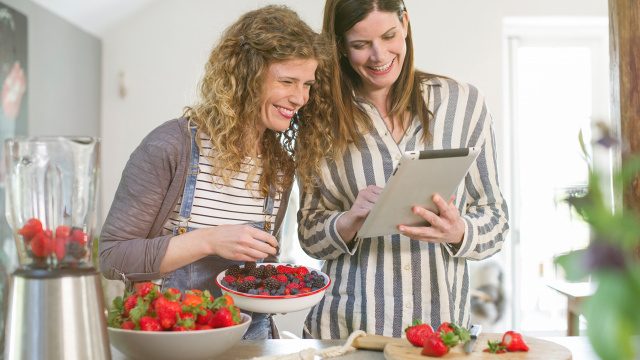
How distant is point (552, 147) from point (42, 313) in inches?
182

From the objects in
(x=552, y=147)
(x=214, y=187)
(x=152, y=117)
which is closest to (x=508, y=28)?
(x=552, y=147)

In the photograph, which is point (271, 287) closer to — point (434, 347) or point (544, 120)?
point (434, 347)

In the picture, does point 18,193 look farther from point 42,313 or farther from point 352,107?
point 352,107

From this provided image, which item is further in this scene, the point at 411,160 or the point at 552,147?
the point at 552,147

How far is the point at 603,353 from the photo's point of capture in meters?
0.48

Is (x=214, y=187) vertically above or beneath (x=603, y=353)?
above

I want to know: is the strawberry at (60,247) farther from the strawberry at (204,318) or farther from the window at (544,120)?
the window at (544,120)

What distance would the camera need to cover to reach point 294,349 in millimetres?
1475

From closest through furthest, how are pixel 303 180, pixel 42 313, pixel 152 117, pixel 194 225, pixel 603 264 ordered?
pixel 603 264 → pixel 42 313 → pixel 194 225 → pixel 303 180 → pixel 152 117

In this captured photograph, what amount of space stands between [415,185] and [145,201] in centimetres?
59

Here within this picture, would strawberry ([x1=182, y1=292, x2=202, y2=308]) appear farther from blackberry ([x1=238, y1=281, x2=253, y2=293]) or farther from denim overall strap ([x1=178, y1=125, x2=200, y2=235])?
denim overall strap ([x1=178, y1=125, x2=200, y2=235])

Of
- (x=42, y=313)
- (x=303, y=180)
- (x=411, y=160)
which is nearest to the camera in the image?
(x=42, y=313)

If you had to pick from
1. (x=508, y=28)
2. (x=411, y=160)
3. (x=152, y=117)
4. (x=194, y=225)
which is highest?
(x=508, y=28)

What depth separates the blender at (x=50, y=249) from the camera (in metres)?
1.04
